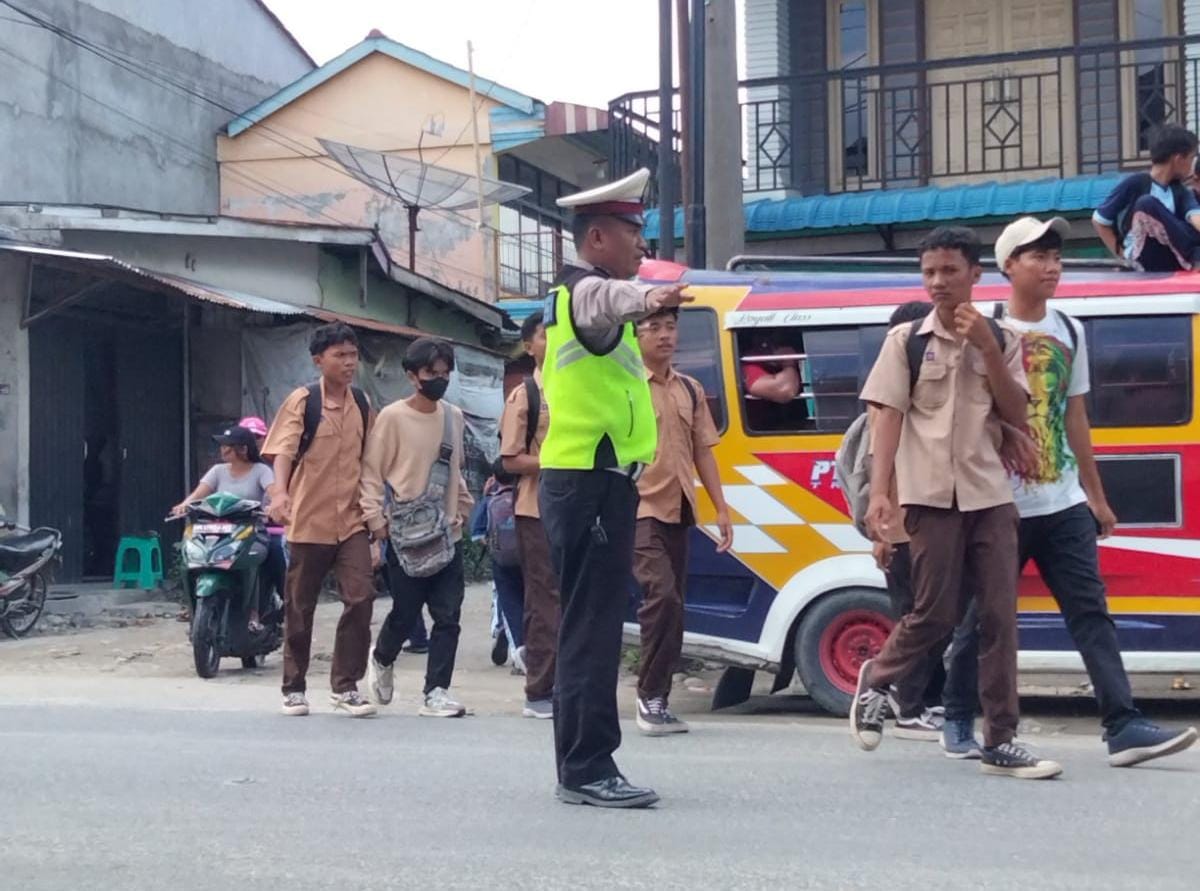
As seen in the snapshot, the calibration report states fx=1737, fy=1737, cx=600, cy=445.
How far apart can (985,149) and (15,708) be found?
383 inches

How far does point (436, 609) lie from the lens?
8.11 metres

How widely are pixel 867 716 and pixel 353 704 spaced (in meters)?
2.87

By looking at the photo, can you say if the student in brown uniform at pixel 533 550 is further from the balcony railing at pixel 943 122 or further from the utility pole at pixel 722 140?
the balcony railing at pixel 943 122

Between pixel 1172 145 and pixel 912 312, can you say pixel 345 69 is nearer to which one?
pixel 1172 145

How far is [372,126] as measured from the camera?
28172 millimetres

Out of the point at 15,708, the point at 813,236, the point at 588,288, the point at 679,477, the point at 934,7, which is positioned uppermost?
the point at 934,7


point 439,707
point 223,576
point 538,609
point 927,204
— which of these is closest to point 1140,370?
Result: point 538,609

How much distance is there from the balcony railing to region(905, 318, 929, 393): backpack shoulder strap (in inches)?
356

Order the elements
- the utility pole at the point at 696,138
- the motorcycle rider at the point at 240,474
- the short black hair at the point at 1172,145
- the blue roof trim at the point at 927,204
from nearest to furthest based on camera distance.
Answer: the short black hair at the point at 1172,145 < the motorcycle rider at the point at 240,474 < the utility pole at the point at 696,138 < the blue roof trim at the point at 927,204

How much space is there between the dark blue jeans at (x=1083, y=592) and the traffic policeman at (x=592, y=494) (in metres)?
1.49

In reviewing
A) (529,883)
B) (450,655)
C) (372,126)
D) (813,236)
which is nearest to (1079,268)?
(450,655)

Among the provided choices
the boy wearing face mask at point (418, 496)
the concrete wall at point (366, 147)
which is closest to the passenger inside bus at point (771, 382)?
the boy wearing face mask at point (418, 496)

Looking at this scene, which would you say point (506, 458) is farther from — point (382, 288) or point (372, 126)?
point (372, 126)

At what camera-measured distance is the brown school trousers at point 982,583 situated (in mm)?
5754
